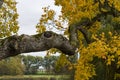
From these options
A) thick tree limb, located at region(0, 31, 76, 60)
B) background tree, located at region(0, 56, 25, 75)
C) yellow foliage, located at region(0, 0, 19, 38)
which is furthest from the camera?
background tree, located at region(0, 56, 25, 75)

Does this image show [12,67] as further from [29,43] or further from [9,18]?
[29,43]

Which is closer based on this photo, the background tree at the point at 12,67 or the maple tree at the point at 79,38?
the maple tree at the point at 79,38

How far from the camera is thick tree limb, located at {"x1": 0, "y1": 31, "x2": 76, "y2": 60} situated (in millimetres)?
11268

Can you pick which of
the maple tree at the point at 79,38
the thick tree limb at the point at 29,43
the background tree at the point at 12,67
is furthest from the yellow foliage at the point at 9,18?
the background tree at the point at 12,67

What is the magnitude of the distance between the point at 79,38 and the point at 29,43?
19.0ft

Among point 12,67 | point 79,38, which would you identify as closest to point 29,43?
point 79,38

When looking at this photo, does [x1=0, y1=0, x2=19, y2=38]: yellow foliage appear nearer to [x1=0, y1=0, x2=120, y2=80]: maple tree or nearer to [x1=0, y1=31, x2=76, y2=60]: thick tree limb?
[x1=0, y1=0, x2=120, y2=80]: maple tree

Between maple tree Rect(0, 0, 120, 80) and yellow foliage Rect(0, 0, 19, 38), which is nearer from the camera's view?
maple tree Rect(0, 0, 120, 80)

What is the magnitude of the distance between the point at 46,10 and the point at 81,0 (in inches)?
103

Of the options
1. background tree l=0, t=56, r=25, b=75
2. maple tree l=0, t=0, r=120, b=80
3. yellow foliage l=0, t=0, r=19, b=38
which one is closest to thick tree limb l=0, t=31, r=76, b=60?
maple tree l=0, t=0, r=120, b=80

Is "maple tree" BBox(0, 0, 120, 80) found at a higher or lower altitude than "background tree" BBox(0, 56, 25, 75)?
lower

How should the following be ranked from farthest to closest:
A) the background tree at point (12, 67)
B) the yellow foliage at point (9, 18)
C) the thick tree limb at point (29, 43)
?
the background tree at point (12, 67), the yellow foliage at point (9, 18), the thick tree limb at point (29, 43)

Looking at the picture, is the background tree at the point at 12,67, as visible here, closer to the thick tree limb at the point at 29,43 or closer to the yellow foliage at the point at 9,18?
the yellow foliage at the point at 9,18

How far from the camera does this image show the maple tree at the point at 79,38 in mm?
11553
